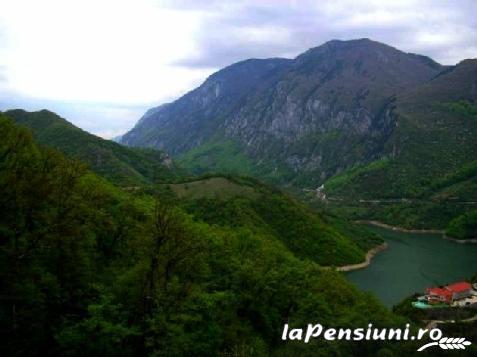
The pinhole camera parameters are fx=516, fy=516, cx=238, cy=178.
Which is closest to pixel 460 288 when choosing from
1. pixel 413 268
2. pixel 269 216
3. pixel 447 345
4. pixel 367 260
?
pixel 413 268

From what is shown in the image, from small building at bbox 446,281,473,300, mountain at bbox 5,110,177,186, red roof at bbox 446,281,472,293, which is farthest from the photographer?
mountain at bbox 5,110,177,186

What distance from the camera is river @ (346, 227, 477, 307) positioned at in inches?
4296

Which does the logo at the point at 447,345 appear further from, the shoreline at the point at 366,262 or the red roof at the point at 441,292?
the shoreline at the point at 366,262

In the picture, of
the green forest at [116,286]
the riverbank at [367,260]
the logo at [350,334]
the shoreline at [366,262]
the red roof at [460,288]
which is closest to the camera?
the green forest at [116,286]

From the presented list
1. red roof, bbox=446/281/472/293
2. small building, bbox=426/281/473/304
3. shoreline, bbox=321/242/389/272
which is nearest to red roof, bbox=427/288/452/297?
small building, bbox=426/281/473/304

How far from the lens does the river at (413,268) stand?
358 ft

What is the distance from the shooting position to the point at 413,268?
128 metres

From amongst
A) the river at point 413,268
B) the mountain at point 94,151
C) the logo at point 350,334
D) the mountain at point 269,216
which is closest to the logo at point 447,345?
the logo at point 350,334

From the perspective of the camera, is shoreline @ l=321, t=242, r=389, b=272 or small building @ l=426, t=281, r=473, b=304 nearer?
small building @ l=426, t=281, r=473, b=304

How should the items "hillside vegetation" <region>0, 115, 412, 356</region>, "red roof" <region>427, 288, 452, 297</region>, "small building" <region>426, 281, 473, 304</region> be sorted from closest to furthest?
"hillside vegetation" <region>0, 115, 412, 356</region>, "small building" <region>426, 281, 473, 304</region>, "red roof" <region>427, 288, 452, 297</region>

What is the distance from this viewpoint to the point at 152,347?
24.9 meters

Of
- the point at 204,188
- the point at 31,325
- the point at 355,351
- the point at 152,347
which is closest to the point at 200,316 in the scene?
the point at 152,347

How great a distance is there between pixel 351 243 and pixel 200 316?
409 feet

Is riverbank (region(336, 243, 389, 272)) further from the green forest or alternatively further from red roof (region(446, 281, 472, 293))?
the green forest
